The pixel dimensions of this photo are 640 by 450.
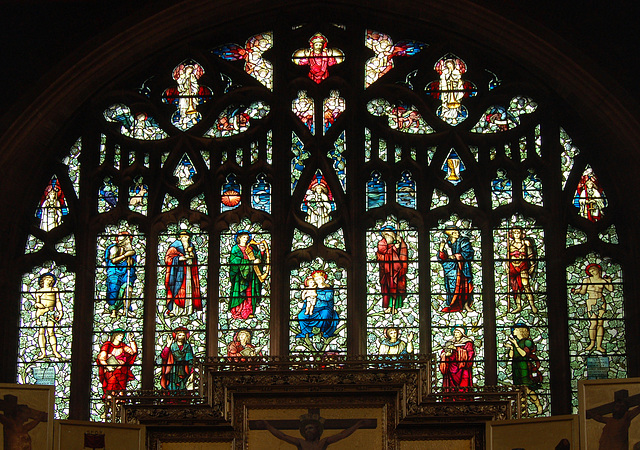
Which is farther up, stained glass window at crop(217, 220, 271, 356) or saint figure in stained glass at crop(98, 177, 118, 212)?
saint figure in stained glass at crop(98, 177, 118, 212)

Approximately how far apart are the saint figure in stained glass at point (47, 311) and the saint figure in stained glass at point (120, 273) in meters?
0.61

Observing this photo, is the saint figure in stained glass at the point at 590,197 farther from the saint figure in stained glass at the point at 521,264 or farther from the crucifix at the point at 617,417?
the crucifix at the point at 617,417

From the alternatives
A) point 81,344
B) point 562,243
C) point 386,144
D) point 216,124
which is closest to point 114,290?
point 81,344

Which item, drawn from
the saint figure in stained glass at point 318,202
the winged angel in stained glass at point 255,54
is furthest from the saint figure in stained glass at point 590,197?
the winged angel in stained glass at point 255,54

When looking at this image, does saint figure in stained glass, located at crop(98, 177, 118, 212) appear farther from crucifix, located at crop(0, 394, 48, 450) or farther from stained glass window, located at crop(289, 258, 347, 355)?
crucifix, located at crop(0, 394, 48, 450)

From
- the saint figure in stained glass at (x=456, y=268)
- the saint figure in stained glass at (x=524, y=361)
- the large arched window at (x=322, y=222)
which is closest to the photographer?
the saint figure in stained glass at (x=524, y=361)

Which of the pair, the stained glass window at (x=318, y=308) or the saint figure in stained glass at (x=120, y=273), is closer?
the stained glass window at (x=318, y=308)

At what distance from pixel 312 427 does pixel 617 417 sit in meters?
2.96

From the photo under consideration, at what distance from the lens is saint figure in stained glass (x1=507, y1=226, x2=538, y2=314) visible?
1545cm

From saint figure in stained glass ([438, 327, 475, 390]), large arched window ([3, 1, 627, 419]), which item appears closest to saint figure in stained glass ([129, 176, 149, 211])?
large arched window ([3, 1, 627, 419])

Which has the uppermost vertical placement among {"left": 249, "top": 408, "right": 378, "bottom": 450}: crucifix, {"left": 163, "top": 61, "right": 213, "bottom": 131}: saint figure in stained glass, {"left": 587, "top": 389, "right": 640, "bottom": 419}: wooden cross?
{"left": 163, "top": 61, "right": 213, "bottom": 131}: saint figure in stained glass

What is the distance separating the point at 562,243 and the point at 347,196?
252 centimetres

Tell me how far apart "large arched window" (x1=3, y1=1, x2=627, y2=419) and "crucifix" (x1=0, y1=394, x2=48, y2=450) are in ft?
7.72

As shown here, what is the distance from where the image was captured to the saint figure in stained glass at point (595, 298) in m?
15.2
